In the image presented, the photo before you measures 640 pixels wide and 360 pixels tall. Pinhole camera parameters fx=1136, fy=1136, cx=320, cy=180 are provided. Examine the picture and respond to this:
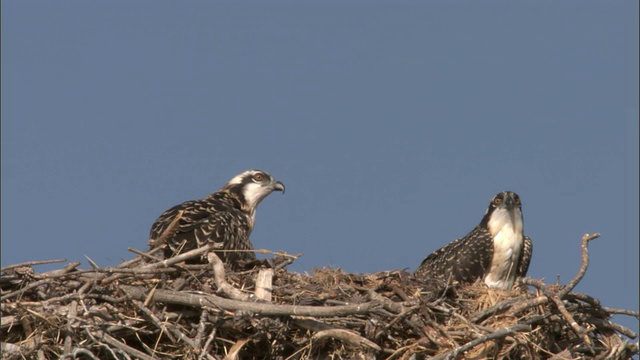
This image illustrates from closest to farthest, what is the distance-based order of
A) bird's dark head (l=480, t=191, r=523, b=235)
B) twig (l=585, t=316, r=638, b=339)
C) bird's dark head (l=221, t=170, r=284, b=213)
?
twig (l=585, t=316, r=638, b=339) < bird's dark head (l=480, t=191, r=523, b=235) < bird's dark head (l=221, t=170, r=284, b=213)

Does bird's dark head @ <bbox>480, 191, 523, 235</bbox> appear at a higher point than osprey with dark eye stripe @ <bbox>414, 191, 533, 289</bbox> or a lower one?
higher

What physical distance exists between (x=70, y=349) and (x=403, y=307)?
241 cm

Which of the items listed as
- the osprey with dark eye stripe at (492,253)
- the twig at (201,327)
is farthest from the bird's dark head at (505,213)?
the twig at (201,327)

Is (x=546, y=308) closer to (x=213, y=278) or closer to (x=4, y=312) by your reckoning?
(x=213, y=278)

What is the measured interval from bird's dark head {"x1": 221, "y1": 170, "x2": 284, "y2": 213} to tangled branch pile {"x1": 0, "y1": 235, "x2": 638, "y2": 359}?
10.5 feet

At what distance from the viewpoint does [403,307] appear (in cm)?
838

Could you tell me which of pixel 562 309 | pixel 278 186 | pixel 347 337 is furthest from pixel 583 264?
pixel 278 186

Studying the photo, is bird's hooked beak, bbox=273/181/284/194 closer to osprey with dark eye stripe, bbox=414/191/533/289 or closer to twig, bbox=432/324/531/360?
osprey with dark eye stripe, bbox=414/191/533/289

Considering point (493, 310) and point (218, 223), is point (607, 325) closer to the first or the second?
point (493, 310)

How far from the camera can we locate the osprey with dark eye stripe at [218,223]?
32.4 feet

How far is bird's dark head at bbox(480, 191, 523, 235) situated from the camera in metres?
11.3

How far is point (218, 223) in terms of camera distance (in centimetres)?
1026

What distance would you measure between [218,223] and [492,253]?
2.72m

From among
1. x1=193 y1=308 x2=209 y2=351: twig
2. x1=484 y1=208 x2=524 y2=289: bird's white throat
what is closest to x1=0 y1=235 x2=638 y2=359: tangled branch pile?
x1=193 y1=308 x2=209 y2=351: twig
